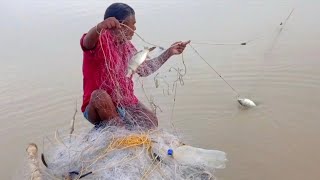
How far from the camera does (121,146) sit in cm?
337

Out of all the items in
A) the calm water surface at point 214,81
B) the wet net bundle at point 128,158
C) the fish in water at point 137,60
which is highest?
the fish in water at point 137,60

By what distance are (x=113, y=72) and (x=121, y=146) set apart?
2.30 ft

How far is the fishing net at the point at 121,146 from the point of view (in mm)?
3191

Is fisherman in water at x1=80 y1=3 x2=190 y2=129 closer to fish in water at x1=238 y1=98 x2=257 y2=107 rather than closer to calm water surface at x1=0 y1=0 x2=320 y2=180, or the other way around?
calm water surface at x1=0 y1=0 x2=320 y2=180

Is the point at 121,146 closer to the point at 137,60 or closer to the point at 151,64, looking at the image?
the point at 137,60

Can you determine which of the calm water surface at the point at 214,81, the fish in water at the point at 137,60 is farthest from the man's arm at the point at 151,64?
the calm water surface at the point at 214,81

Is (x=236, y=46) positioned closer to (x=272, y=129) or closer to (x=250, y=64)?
(x=250, y=64)

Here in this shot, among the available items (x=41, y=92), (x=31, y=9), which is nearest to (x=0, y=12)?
(x=31, y=9)

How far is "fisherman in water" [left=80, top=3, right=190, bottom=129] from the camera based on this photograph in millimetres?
3656

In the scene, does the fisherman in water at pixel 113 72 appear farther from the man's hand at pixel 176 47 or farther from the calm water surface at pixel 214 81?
the calm water surface at pixel 214 81

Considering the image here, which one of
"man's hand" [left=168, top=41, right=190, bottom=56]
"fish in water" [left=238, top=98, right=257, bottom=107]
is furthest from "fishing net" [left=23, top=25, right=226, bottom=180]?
"fish in water" [left=238, top=98, right=257, bottom=107]

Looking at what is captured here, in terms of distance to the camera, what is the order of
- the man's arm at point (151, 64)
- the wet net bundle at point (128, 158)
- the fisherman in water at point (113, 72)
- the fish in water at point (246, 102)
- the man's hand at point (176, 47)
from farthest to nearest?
1. the fish in water at point (246, 102)
2. the man's arm at point (151, 64)
3. the man's hand at point (176, 47)
4. the fisherman in water at point (113, 72)
5. the wet net bundle at point (128, 158)

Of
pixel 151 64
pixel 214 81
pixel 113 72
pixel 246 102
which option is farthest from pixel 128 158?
pixel 214 81

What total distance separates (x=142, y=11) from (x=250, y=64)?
13.9 feet
